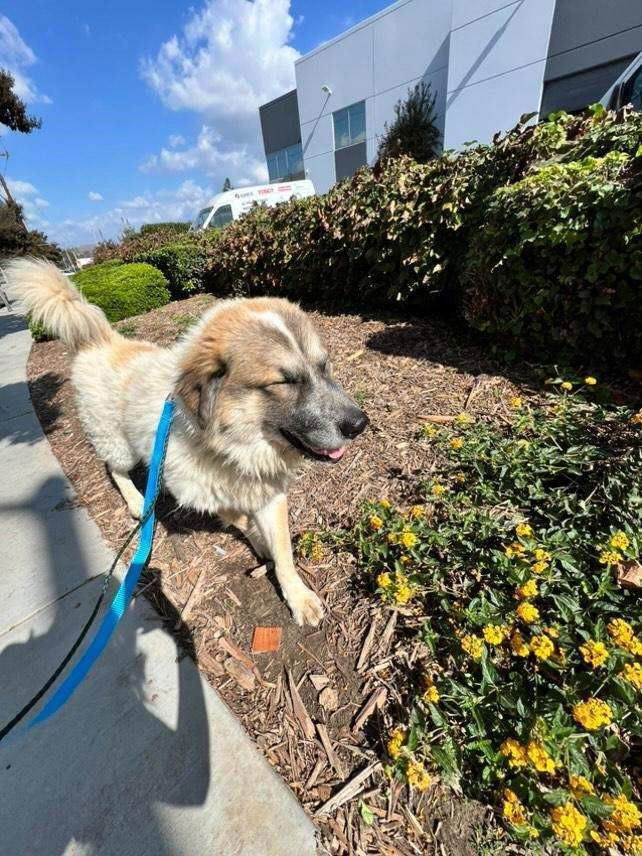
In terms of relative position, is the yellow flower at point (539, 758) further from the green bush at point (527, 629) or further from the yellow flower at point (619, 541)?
the yellow flower at point (619, 541)

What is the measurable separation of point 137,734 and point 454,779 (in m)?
1.54

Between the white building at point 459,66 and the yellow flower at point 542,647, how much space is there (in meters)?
14.4

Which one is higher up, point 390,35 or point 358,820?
point 390,35

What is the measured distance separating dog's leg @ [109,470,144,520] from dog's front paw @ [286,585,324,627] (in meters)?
1.81

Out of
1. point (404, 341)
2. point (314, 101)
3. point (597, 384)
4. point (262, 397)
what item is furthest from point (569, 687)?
point (314, 101)

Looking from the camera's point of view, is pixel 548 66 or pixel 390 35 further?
pixel 390 35

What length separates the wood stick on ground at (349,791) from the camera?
63.7 inches

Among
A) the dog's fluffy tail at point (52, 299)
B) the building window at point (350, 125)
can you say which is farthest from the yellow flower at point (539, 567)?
the building window at point (350, 125)

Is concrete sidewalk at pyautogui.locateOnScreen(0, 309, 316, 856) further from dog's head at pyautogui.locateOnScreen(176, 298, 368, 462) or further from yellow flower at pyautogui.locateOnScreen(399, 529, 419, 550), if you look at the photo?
dog's head at pyautogui.locateOnScreen(176, 298, 368, 462)

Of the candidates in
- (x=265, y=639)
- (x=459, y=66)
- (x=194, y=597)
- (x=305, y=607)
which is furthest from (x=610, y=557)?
(x=459, y=66)

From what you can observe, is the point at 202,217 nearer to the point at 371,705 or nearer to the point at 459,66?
the point at 459,66

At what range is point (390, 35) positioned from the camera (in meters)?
21.8

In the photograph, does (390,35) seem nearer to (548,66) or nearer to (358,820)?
(548,66)

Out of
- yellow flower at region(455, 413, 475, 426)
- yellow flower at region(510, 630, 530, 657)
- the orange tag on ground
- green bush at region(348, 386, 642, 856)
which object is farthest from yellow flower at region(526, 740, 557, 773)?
yellow flower at region(455, 413, 475, 426)
